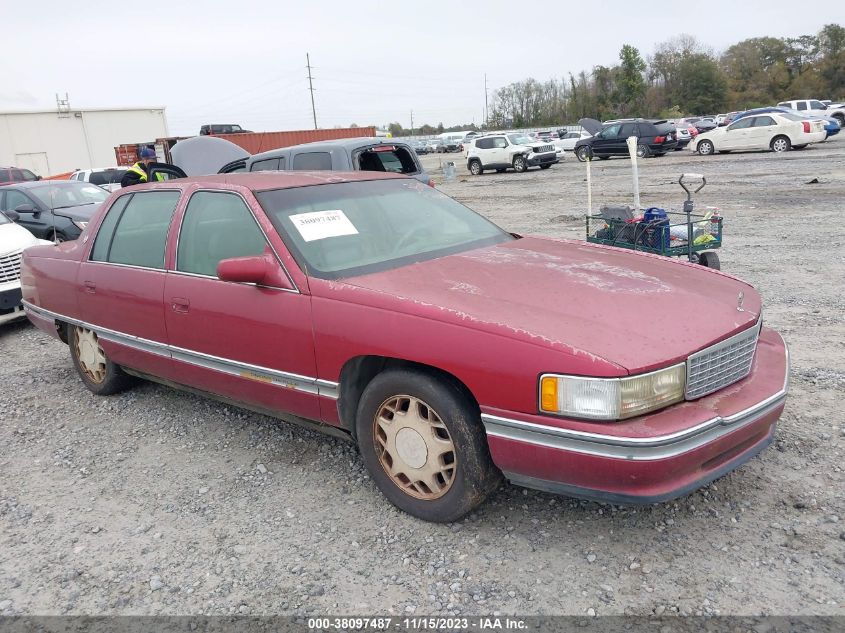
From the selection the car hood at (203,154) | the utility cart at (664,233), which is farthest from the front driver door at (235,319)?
the car hood at (203,154)

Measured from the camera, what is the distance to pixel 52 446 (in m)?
4.23

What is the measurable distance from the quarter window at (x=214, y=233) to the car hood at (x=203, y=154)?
28.2 feet

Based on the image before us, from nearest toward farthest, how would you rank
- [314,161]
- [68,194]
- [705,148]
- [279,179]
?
[279,179] < [314,161] < [68,194] < [705,148]

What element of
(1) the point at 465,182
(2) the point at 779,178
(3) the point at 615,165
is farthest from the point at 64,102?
(2) the point at 779,178

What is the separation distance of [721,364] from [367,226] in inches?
76.1

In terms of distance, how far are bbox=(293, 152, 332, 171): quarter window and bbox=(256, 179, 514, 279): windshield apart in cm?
460

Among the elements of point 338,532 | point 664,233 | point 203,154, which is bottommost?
point 338,532

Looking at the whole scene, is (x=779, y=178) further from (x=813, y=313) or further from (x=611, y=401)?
(x=611, y=401)

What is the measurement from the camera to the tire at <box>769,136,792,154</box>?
77.5 feet

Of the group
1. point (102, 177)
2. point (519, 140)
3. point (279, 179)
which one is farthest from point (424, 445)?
point (519, 140)

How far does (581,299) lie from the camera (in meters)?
2.91

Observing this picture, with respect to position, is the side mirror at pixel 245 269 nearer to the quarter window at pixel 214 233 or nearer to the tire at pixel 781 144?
the quarter window at pixel 214 233

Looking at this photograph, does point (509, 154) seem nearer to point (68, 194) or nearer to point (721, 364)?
point (68, 194)

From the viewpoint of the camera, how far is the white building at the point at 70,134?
3925 cm
